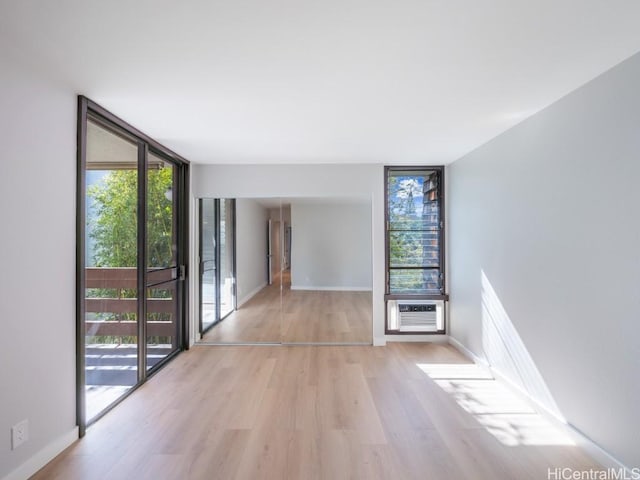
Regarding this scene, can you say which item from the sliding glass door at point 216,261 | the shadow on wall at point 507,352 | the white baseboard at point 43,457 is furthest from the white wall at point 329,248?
the white baseboard at point 43,457

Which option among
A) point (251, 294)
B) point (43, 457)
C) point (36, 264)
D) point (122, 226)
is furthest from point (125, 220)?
point (251, 294)

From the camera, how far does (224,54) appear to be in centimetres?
178

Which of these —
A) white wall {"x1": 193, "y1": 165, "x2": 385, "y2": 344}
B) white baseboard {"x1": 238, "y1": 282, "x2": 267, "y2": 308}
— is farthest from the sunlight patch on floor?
white baseboard {"x1": 238, "y1": 282, "x2": 267, "y2": 308}

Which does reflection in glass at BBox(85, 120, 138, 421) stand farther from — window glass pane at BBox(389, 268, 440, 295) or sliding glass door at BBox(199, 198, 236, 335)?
window glass pane at BBox(389, 268, 440, 295)

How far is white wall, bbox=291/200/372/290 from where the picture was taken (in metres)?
4.92

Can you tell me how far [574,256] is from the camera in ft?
7.22

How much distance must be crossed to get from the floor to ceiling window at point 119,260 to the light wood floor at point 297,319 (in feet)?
3.64

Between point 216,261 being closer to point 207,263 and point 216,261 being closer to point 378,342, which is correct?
point 207,263

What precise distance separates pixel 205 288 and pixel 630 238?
4433 mm

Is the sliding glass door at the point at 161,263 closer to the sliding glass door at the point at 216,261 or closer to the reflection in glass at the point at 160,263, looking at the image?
the reflection in glass at the point at 160,263

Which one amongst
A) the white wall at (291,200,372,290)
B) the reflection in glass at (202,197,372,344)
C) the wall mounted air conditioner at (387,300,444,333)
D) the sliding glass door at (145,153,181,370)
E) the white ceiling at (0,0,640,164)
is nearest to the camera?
the white ceiling at (0,0,640,164)

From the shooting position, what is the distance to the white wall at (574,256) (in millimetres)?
1829

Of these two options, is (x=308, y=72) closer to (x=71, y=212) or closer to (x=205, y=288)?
(x=71, y=212)

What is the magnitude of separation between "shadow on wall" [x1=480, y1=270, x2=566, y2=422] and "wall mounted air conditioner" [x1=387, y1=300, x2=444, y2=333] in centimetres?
95
